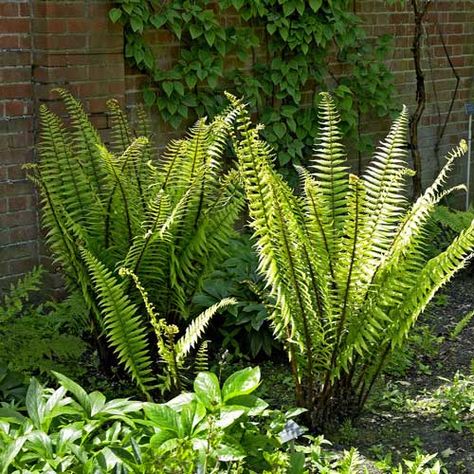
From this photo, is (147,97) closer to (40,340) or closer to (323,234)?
A: (40,340)

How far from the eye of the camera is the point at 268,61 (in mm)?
6289

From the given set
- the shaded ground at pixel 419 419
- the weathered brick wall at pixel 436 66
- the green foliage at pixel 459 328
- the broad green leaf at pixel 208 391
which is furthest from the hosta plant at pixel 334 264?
the weathered brick wall at pixel 436 66

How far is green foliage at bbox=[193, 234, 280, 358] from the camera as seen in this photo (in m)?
4.48

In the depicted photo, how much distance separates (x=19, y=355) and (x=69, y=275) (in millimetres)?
537

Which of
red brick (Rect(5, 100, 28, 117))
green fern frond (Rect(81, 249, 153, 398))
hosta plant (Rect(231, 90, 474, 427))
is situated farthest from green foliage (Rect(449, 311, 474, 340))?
red brick (Rect(5, 100, 28, 117))

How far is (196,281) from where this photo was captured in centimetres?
431

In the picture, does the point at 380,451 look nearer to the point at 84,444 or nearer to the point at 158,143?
the point at 84,444

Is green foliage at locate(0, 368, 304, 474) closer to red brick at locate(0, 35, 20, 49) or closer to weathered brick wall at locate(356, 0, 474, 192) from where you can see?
red brick at locate(0, 35, 20, 49)

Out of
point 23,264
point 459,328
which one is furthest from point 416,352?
point 23,264

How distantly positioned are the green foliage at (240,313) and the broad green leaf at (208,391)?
1.09 meters

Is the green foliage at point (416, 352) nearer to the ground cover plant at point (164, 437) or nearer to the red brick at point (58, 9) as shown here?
the ground cover plant at point (164, 437)

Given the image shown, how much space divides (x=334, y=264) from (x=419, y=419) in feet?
2.68

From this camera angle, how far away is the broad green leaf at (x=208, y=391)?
10.6 ft

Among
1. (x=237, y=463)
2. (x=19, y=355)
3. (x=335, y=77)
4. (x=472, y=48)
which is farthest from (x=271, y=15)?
(x=237, y=463)
